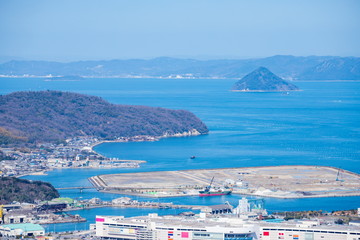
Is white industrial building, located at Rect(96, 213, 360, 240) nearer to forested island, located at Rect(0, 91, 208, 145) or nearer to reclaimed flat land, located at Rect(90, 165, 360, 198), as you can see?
reclaimed flat land, located at Rect(90, 165, 360, 198)

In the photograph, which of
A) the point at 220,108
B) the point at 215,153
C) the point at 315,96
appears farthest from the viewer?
the point at 315,96

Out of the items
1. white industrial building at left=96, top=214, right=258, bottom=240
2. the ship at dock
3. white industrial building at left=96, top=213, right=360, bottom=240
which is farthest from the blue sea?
white industrial building at left=96, top=213, right=360, bottom=240

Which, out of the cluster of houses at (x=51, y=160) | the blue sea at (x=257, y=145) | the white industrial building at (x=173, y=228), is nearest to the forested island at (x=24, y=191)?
the blue sea at (x=257, y=145)

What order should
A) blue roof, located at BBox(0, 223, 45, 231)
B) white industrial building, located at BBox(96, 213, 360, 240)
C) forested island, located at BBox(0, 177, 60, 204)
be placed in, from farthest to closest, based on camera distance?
forested island, located at BBox(0, 177, 60, 204) → blue roof, located at BBox(0, 223, 45, 231) → white industrial building, located at BBox(96, 213, 360, 240)

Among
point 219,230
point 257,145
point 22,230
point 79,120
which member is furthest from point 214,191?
point 79,120

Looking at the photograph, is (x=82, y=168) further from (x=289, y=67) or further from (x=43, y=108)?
(x=289, y=67)

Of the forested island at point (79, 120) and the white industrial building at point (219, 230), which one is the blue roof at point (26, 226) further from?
the forested island at point (79, 120)

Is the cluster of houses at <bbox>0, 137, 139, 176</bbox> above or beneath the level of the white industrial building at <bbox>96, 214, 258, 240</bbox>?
above

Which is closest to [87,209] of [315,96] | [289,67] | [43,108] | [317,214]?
[317,214]
